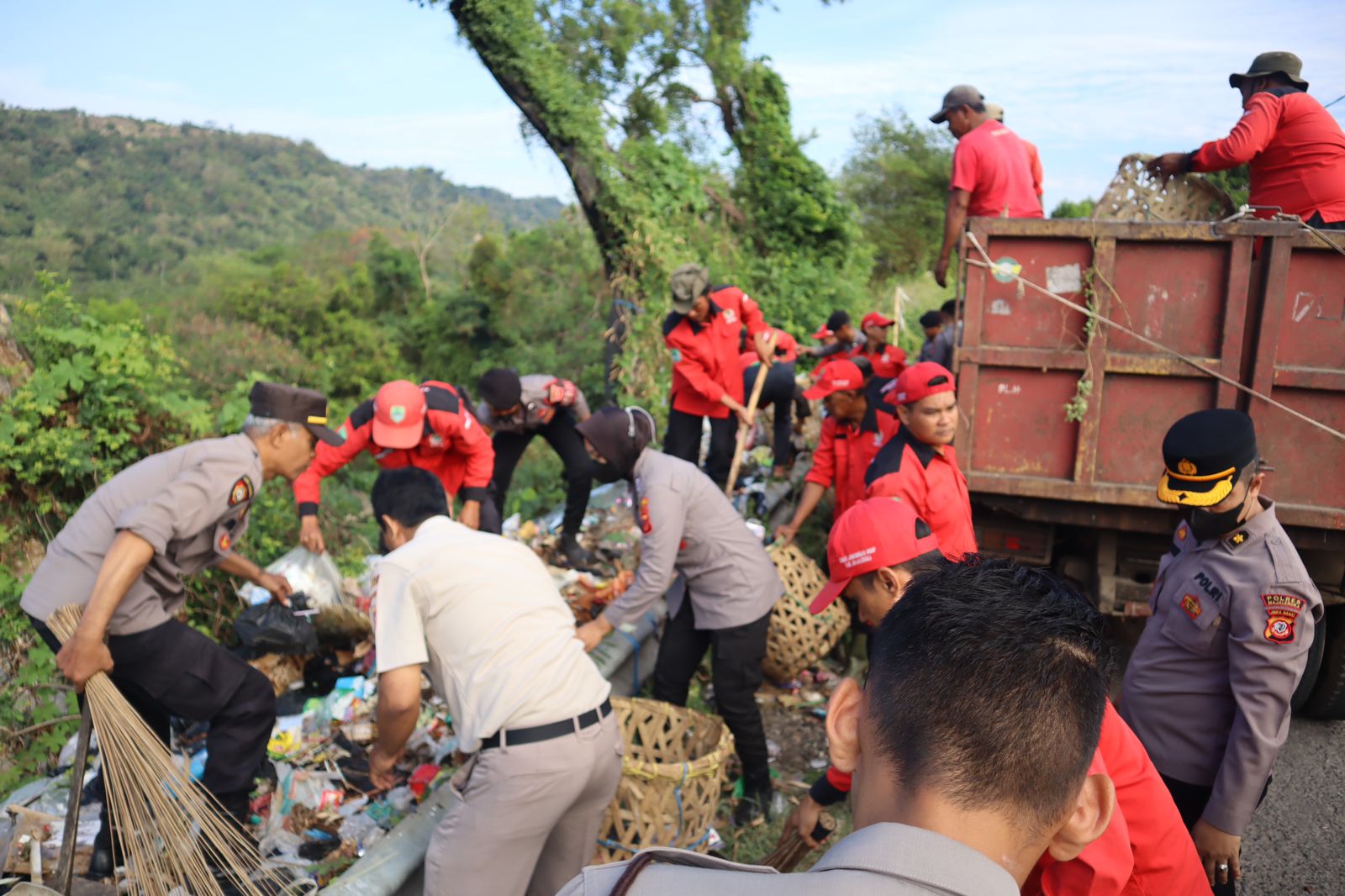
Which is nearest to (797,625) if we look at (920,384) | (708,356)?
(920,384)

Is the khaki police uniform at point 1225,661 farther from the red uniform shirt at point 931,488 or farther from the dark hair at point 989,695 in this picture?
the dark hair at point 989,695

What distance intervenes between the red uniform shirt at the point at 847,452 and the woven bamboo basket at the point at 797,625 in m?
0.44

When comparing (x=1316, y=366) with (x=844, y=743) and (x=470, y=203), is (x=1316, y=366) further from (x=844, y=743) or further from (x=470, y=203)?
(x=470, y=203)

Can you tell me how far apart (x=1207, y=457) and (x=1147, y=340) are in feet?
5.77

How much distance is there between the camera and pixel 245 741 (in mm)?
3482

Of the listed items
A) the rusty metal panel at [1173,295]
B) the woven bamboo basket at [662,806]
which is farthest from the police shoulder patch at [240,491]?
the rusty metal panel at [1173,295]

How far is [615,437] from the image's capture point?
3.80m

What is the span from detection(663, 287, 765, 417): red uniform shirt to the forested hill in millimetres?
4292

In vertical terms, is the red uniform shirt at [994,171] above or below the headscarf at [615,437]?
above

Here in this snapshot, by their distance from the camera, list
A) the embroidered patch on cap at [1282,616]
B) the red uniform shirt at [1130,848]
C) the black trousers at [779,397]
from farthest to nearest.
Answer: the black trousers at [779,397] → the embroidered patch on cap at [1282,616] → the red uniform shirt at [1130,848]

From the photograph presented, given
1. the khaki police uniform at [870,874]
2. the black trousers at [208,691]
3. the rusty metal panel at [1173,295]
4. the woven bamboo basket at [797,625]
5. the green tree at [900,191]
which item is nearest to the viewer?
the khaki police uniform at [870,874]

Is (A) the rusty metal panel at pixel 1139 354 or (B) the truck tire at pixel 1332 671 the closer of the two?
(A) the rusty metal panel at pixel 1139 354

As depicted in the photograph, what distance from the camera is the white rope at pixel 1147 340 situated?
3923 millimetres

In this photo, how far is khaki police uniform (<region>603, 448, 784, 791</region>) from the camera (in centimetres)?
376
